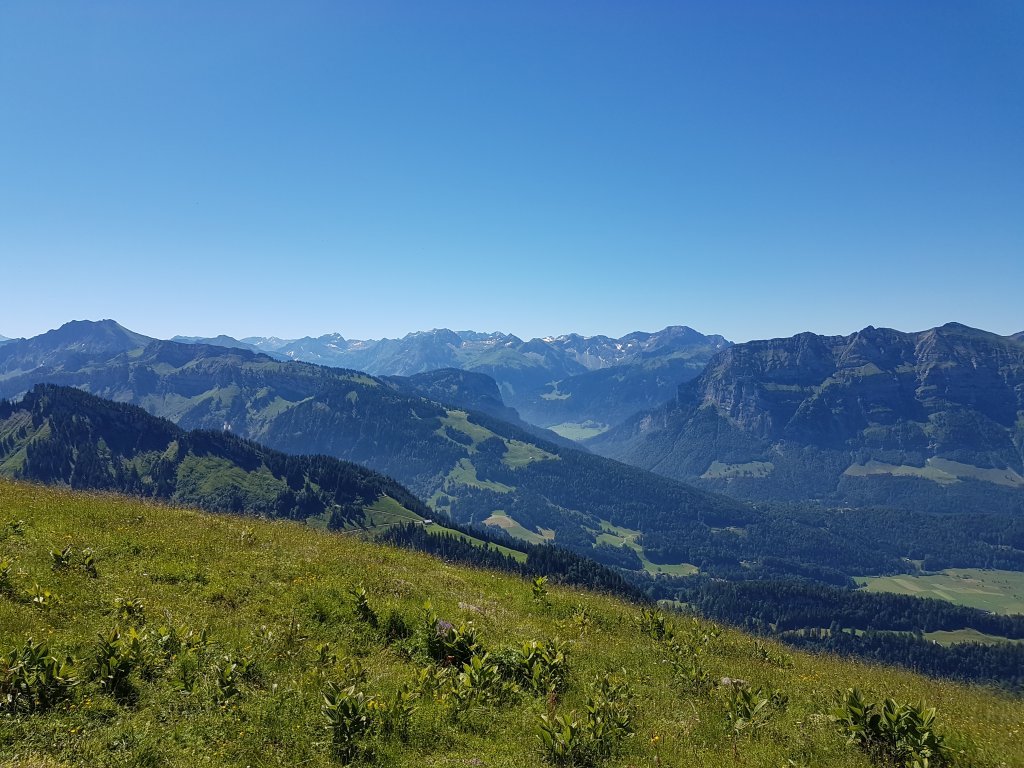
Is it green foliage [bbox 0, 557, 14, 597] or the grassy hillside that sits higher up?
green foliage [bbox 0, 557, 14, 597]

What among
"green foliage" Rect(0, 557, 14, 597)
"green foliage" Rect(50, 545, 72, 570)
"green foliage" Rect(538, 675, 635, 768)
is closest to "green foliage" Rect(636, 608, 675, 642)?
"green foliage" Rect(538, 675, 635, 768)

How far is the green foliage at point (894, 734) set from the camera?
1005 cm

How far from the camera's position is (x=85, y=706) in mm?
9203

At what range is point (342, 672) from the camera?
11805mm

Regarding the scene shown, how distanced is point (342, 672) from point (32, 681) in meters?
5.36

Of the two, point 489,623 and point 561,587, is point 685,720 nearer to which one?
point 489,623

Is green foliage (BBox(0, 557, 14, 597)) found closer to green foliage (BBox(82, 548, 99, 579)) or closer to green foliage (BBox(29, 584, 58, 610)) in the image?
green foliage (BBox(29, 584, 58, 610))

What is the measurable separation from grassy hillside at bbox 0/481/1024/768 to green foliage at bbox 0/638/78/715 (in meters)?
0.07

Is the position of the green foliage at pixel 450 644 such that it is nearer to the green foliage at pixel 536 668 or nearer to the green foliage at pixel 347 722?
the green foliage at pixel 536 668

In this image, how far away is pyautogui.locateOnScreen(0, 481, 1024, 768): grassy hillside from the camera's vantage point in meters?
9.31

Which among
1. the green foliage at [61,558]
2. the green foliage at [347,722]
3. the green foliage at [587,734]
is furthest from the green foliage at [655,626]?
the green foliage at [61,558]

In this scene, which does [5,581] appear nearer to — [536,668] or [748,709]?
[536,668]

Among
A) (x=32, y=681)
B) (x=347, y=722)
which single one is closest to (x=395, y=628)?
(x=347, y=722)

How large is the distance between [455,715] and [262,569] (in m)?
9.80
